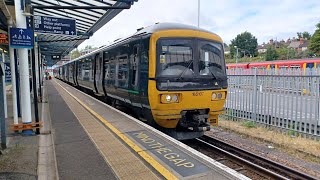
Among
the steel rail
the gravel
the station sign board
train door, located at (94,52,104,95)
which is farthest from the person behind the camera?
train door, located at (94,52,104,95)

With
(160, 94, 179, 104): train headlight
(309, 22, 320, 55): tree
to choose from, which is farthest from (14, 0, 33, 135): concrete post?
(309, 22, 320, 55): tree

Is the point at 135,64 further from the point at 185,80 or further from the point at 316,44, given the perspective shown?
the point at 316,44

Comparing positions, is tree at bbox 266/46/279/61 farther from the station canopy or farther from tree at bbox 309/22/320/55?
the station canopy

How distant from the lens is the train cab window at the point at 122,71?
850cm

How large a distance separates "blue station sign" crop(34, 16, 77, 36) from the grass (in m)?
6.88

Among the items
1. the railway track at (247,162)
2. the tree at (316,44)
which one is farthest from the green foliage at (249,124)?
the tree at (316,44)

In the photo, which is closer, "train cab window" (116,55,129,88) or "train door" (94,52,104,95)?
"train cab window" (116,55,129,88)

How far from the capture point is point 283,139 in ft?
26.3

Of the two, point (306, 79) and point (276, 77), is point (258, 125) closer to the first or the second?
point (276, 77)

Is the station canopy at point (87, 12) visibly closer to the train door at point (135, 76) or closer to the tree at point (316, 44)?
the train door at point (135, 76)

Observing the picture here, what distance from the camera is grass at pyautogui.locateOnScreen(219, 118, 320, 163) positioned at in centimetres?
694

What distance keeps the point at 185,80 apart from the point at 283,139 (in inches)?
136

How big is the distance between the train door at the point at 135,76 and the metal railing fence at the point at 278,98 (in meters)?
4.51

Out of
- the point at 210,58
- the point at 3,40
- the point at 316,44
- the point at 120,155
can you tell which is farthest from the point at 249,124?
the point at 316,44
